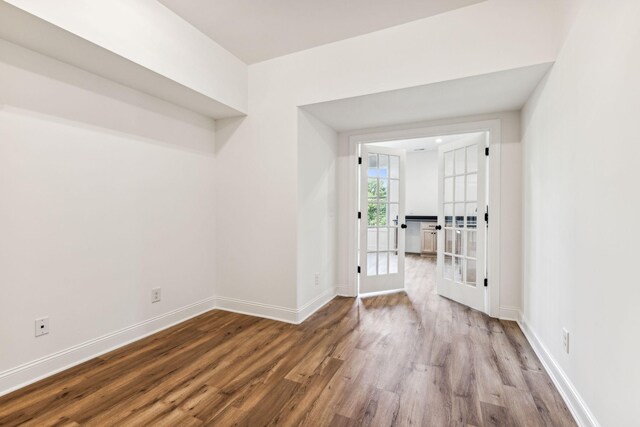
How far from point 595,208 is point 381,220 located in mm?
2537

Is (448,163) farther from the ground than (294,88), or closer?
closer

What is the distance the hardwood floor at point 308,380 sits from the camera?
5.14 ft

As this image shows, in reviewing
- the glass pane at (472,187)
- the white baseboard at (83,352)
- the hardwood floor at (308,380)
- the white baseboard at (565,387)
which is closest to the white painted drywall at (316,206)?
the hardwood floor at (308,380)

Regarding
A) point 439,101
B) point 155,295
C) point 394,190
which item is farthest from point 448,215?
point 155,295

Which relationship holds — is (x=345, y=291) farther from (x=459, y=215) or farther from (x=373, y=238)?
(x=459, y=215)

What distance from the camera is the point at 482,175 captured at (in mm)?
3100

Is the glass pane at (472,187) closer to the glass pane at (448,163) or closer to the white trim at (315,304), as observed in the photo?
the glass pane at (448,163)

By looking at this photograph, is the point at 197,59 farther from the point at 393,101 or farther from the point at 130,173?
the point at 393,101

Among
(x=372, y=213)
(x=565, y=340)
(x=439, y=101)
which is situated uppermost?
(x=439, y=101)

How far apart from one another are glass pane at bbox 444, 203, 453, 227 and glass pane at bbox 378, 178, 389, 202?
774 millimetres

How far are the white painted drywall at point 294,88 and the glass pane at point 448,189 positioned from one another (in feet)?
3.84

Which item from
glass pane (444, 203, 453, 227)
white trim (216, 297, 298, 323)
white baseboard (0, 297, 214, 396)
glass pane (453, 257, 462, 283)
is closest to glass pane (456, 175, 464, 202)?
glass pane (444, 203, 453, 227)

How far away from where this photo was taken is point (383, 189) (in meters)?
3.89

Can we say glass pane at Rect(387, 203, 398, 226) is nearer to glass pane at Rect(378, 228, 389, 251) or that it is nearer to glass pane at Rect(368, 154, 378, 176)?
glass pane at Rect(378, 228, 389, 251)
